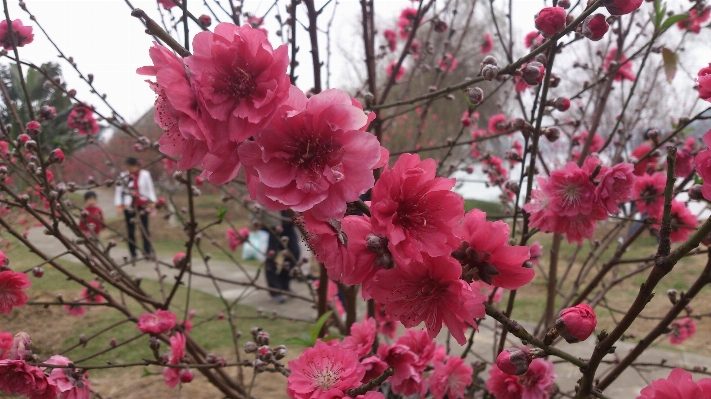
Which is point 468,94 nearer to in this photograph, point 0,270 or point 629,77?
point 0,270

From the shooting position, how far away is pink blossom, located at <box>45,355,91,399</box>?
1.52 m

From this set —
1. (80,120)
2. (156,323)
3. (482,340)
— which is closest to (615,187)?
(156,323)

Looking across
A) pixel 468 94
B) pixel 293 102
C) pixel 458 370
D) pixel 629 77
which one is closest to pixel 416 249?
pixel 293 102

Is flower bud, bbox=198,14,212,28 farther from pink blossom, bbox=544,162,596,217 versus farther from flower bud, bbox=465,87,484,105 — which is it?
pink blossom, bbox=544,162,596,217

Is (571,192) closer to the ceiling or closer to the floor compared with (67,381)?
closer to the ceiling

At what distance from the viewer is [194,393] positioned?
3668 mm

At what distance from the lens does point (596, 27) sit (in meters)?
1.05

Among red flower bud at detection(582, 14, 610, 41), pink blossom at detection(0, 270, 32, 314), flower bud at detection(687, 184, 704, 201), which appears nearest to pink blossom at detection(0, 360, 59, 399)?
pink blossom at detection(0, 270, 32, 314)

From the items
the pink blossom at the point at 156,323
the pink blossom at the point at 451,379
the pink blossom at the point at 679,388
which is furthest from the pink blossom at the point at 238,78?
the pink blossom at the point at 156,323

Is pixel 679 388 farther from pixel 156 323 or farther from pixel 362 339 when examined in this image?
pixel 156 323

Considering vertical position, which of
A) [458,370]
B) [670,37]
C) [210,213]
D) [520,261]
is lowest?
[458,370]

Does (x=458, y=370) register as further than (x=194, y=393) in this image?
No

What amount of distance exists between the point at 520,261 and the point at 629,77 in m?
2.95

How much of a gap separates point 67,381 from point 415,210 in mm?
1366
